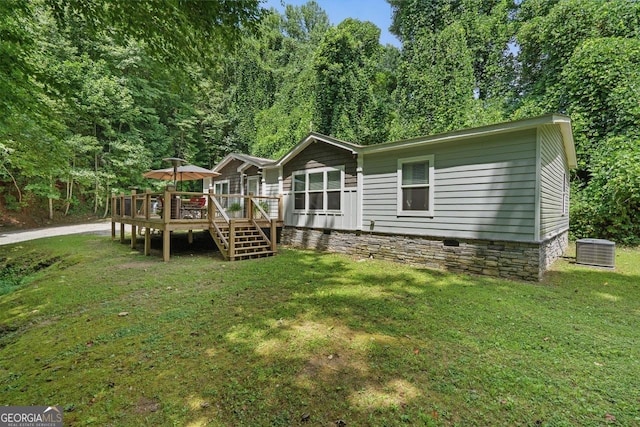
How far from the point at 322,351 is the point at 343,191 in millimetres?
6365

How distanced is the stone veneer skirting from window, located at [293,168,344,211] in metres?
0.90

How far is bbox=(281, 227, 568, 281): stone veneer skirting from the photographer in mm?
5816

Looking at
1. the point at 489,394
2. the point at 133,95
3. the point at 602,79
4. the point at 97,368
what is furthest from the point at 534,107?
the point at 133,95

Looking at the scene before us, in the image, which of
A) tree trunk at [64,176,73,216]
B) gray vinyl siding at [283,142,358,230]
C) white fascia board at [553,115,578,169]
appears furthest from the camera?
tree trunk at [64,176,73,216]

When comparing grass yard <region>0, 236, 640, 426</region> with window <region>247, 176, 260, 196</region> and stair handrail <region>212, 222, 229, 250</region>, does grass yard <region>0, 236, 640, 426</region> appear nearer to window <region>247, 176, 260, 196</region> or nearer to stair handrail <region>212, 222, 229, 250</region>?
stair handrail <region>212, 222, 229, 250</region>

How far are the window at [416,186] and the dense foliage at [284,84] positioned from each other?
468cm

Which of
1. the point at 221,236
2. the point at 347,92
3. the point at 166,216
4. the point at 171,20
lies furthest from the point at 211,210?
the point at 347,92

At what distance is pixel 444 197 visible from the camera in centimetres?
684

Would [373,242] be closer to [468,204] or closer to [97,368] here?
[468,204]

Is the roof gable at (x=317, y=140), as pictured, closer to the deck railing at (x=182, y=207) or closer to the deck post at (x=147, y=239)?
the deck railing at (x=182, y=207)

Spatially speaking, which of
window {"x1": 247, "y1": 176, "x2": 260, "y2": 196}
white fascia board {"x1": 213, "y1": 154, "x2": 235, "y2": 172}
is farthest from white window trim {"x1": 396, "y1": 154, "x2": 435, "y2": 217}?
white fascia board {"x1": 213, "y1": 154, "x2": 235, "y2": 172}

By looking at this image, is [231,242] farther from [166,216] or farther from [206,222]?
[166,216]

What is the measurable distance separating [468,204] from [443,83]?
45.4ft

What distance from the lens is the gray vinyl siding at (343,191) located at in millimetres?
8688
